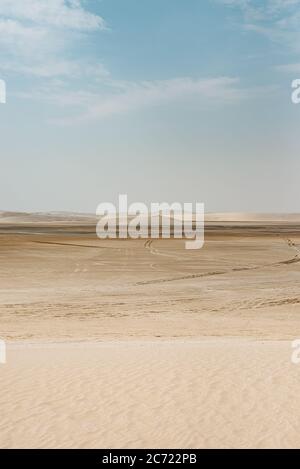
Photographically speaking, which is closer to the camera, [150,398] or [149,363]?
[150,398]

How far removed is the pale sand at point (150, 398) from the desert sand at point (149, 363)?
0.07 feet

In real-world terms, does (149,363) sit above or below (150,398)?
above

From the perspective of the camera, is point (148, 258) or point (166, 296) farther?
point (148, 258)

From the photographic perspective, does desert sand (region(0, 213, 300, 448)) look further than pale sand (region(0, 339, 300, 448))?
Yes

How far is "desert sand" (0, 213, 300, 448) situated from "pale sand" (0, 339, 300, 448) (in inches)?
0.8

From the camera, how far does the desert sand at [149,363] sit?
6848 mm

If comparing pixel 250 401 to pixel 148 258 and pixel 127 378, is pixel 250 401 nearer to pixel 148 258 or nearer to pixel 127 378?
pixel 127 378

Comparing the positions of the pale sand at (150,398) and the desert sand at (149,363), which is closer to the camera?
the pale sand at (150,398)

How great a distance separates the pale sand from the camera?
665cm

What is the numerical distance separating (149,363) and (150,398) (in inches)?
A: 71.9

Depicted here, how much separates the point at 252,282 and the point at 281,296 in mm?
3707

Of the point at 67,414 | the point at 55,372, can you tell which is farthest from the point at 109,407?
the point at 55,372

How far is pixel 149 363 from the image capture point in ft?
32.1

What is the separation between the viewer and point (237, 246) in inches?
1725
